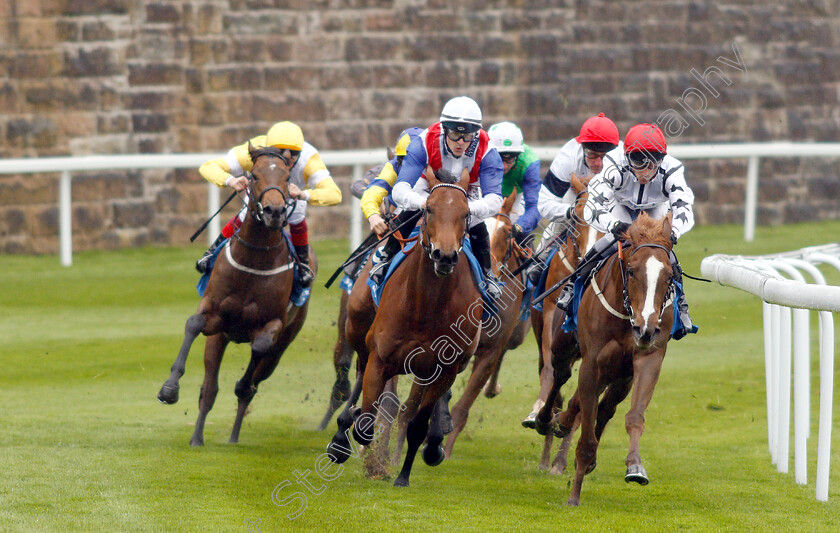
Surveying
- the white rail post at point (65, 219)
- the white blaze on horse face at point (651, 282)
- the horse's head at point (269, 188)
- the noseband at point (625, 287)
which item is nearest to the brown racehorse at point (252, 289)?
the horse's head at point (269, 188)

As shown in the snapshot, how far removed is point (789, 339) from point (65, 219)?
8217 mm

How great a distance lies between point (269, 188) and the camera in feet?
23.3

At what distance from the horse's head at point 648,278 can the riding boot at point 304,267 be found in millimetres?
2725

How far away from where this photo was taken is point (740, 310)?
39.0 feet

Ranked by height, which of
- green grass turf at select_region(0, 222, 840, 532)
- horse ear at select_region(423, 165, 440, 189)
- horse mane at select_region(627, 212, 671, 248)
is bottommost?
green grass turf at select_region(0, 222, 840, 532)

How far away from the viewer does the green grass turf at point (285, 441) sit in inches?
221

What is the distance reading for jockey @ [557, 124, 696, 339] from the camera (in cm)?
623

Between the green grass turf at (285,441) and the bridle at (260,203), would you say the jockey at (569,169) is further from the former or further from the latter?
the bridle at (260,203)

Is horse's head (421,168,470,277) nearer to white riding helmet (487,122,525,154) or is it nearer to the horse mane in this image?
the horse mane

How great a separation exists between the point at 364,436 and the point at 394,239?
3.93ft

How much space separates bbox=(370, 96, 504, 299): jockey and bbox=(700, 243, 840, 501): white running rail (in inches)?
55.8

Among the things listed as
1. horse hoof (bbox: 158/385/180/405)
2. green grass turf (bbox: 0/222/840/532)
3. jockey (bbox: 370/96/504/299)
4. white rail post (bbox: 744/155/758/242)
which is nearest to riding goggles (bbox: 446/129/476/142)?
jockey (bbox: 370/96/504/299)

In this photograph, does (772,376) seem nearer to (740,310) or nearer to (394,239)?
(394,239)

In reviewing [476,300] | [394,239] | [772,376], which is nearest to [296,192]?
[394,239]
